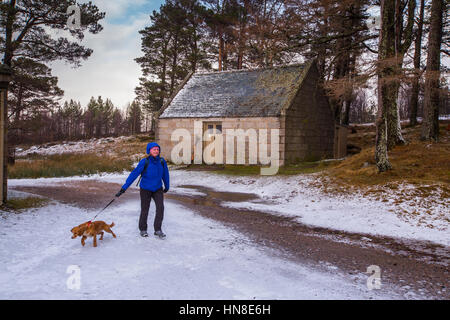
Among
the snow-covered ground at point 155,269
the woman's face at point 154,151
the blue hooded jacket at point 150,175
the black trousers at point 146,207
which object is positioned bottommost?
the snow-covered ground at point 155,269

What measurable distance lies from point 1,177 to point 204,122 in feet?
40.9

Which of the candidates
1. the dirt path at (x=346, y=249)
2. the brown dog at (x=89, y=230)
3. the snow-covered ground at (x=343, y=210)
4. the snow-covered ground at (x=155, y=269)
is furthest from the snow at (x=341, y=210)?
the brown dog at (x=89, y=230)

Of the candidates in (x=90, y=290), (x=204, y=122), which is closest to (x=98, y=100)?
(x=204, y=122)

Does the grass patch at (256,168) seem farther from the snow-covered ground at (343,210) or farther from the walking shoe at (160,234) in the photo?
the walking shoe at (160,234)

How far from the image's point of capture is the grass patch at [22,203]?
748cm

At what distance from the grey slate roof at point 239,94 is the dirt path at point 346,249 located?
9.61 meters

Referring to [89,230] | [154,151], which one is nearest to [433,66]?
[154,151]

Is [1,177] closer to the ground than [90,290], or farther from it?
farther from it

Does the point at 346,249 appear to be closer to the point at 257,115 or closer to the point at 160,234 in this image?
the point at 160,234

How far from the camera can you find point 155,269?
14.3 feet

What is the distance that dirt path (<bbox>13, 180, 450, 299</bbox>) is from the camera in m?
4.34
